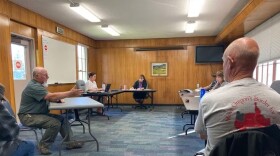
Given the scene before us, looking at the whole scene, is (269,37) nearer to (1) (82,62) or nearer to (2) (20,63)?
(2) (20,63)

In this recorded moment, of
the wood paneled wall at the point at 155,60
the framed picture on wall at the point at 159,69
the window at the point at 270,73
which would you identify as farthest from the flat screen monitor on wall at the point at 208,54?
the window at the point at 270,73

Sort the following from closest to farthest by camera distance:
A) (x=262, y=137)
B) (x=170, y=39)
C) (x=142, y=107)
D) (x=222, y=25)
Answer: (x=262, y=137) < (x=222, y=25) < (x=142, y=107) < (x=170, y=39)

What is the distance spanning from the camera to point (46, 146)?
9.18 ft

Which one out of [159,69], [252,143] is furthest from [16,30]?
[159,69]

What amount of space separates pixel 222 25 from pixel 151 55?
2.84m

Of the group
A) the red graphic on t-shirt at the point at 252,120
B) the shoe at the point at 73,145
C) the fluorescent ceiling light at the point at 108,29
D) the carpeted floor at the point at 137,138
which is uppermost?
the fluorescent ceiling light at the point at 108,29

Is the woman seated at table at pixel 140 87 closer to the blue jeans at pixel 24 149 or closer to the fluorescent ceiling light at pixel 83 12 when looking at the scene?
the fluorescent ceiling light at pixel 83 12

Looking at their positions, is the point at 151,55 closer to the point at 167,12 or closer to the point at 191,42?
the point at 191,42

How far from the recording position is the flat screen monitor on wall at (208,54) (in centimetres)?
711

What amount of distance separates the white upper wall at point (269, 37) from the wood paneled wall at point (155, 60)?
280 centimetres

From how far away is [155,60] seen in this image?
24.8 ft

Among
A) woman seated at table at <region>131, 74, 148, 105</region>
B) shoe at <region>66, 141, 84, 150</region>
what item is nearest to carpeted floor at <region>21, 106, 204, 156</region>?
shoe at <region>66, 141, 84, 150</region>

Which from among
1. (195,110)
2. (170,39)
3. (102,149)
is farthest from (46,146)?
(170,39)

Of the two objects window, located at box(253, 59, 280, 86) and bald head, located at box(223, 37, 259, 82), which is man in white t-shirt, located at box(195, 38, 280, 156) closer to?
bald head, located at box(223, 37, 259, 82)
